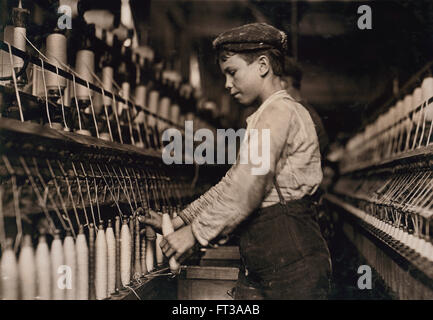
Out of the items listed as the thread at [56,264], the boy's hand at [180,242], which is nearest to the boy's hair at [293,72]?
the boy's hand at [180,242]

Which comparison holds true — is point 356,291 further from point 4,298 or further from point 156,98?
point 156,98

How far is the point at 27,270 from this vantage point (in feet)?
5.33

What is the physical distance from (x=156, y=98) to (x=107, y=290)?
2788 mm

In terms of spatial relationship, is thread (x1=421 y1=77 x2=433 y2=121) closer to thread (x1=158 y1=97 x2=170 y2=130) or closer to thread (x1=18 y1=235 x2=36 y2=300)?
thread (x1=158 y1=97 x2=170 y2=130)

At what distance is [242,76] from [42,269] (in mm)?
889

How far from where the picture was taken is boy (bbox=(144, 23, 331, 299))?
1.78 m

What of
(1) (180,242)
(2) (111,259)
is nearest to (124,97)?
Result: (2) (111,259)

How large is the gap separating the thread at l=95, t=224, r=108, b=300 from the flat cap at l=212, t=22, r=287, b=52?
80 centimetres

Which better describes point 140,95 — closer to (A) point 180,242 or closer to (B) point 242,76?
(B) point 242,76

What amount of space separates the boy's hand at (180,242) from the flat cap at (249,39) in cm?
62

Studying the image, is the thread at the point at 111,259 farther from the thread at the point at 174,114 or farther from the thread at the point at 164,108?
the thread at the point at 174,114
